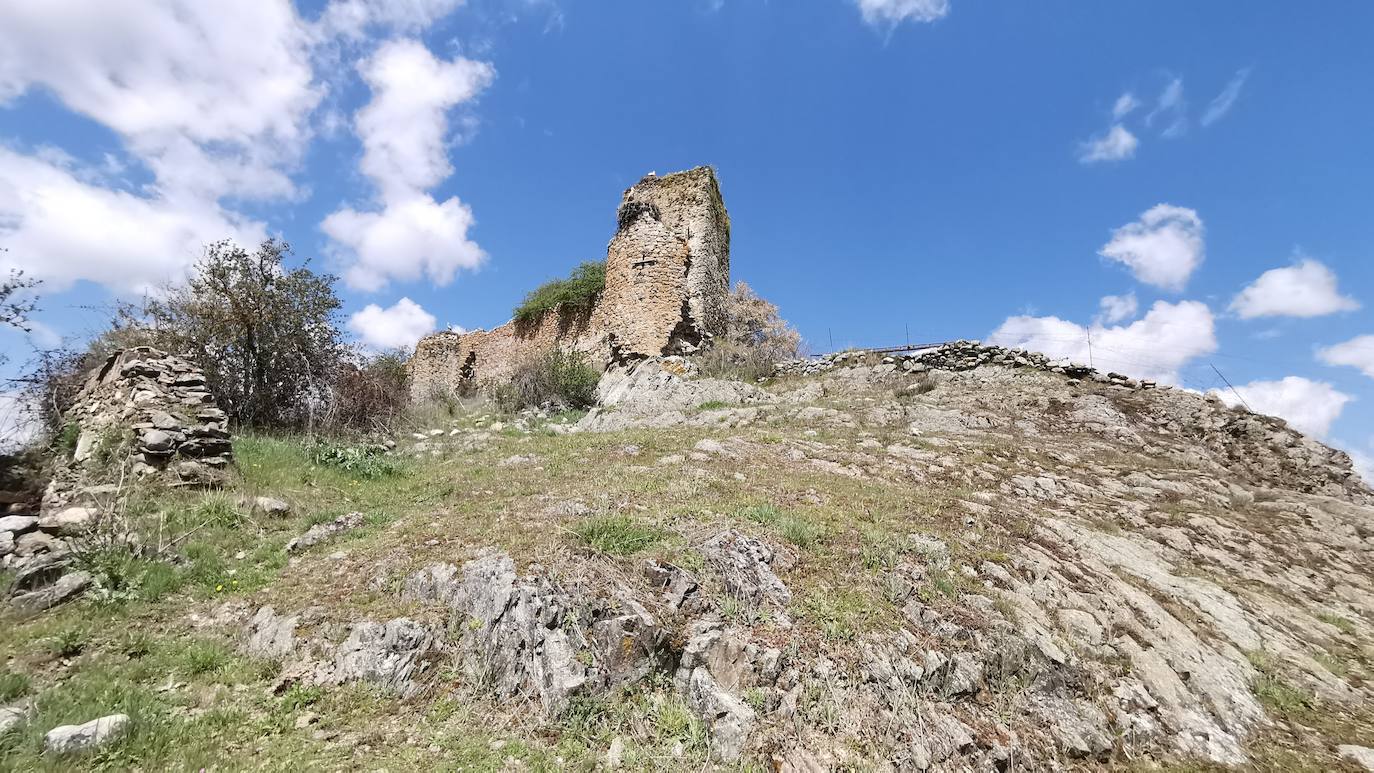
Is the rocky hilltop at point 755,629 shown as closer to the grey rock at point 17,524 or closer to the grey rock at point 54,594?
the grey rock at point 54,594

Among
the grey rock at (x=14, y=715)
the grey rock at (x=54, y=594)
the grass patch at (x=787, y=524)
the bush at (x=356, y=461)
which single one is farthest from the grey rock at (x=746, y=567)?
the bush at (x=356, y=461)

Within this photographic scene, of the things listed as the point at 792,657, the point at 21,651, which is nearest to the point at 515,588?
the point at 792,657

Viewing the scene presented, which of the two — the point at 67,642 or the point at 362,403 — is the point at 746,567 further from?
the point at 362,403

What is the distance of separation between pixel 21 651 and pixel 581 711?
168 inches

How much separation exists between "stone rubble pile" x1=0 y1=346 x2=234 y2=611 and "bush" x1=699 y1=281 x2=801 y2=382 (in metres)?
12.3

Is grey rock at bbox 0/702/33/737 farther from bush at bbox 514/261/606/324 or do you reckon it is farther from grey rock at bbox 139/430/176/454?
bush at bbox 514/261/606/324

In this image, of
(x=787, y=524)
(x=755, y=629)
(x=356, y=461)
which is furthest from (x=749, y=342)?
(x=755, y=629)

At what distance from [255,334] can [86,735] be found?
12895 millimetres

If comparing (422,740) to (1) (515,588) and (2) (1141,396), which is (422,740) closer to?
(1) (515,588)

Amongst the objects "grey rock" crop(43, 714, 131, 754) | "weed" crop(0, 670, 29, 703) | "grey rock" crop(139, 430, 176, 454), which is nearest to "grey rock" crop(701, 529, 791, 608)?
"grey rock" crop(43, 714, 131, 754)

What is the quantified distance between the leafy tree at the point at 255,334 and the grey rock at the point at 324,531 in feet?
27.6

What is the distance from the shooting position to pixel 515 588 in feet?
14.6

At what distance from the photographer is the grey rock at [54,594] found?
471 centimetres

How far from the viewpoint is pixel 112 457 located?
24.9 feet
